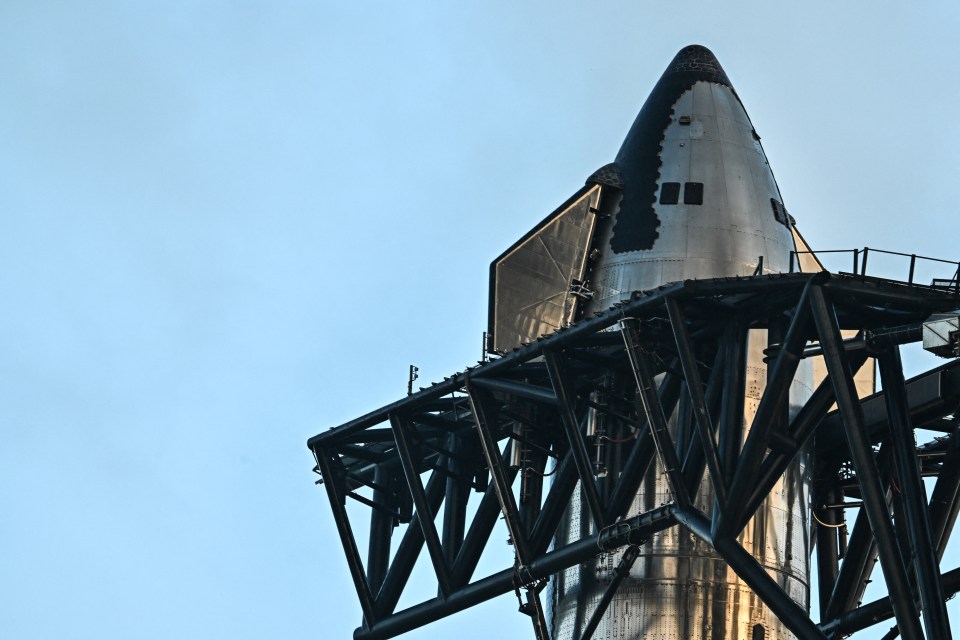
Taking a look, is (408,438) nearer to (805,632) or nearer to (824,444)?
(824,444)

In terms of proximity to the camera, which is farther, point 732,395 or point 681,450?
point 681,450

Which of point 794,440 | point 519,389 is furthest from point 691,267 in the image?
point 794,440

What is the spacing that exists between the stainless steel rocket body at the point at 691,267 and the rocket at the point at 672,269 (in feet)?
0.12

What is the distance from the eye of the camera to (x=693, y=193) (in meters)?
44.1

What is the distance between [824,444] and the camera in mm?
43031

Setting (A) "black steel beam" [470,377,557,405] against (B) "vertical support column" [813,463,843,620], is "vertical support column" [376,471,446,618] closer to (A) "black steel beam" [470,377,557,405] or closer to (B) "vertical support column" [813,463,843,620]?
(A) "black steel beam" [470,377,557,405]

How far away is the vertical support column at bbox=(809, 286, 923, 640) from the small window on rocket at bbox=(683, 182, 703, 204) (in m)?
9.06

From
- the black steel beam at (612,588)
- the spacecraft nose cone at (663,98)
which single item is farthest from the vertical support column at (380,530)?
the spacecraft nose cone at (663,98)

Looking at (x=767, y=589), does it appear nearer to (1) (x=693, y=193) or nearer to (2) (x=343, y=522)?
(1) (x=693, y=193)

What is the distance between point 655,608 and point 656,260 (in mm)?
Answer: 8763

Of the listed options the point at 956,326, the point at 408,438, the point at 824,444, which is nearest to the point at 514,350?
the point at 408,438

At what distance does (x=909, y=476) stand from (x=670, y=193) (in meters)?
11.3

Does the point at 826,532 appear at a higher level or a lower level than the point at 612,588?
higher

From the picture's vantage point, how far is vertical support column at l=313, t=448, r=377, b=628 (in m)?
46.7
